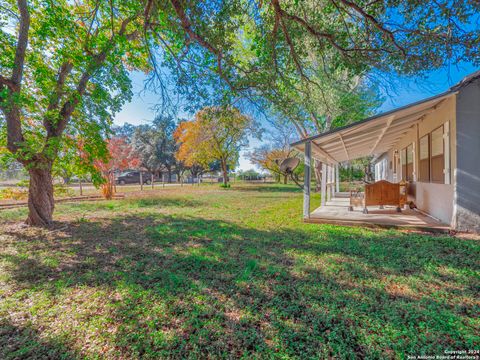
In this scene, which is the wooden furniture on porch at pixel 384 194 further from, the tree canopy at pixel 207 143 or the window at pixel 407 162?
the tree canopy at pixel 207 143

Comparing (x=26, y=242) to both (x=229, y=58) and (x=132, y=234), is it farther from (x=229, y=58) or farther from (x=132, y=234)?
(x=229, y=58)

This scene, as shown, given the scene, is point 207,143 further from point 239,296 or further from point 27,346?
point 27,346

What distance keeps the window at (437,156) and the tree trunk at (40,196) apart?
10.1 meters

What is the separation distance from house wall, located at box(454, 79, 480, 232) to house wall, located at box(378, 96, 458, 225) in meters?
0.13

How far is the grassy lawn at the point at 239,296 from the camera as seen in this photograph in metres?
1.82

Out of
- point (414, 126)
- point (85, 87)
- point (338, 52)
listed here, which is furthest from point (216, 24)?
point (414, 126)

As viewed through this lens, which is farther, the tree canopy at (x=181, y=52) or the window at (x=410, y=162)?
the window at (x=410, y=162)

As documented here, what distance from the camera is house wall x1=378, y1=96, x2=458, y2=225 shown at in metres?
4.74

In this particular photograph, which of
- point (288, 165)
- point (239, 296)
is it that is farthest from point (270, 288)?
point (288, 165)

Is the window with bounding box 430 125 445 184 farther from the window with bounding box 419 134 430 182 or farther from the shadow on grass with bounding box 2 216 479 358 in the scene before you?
the shadow on grass with bounding box 2 216 479 358

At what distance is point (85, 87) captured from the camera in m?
5.46

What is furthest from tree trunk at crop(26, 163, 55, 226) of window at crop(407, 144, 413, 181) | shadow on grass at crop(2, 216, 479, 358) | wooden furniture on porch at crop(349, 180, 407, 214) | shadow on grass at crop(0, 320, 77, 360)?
window at crop(407, 144, 413, 181)

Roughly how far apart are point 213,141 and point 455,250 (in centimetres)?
1862

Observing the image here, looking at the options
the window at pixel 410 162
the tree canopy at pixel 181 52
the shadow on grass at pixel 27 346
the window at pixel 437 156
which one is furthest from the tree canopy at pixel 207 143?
the shadow on grass at pixel 27 346
